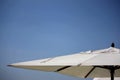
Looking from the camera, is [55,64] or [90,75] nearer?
[55,64]

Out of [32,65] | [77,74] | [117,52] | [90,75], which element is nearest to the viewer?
[32,65]

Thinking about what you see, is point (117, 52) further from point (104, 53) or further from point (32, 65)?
point (32, 65)

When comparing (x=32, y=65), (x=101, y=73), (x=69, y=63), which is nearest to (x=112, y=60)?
(x=69, y=63)

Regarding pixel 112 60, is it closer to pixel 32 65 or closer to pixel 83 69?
pixel 32 65

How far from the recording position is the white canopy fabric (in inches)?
111

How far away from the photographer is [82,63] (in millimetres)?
2779

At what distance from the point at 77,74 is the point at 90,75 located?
1.60 feet

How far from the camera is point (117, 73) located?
16.1 ft

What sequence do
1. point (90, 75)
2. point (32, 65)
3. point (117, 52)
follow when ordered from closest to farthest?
point (32, 65), point (117, 52), point (90, 75)

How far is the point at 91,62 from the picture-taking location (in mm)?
2820

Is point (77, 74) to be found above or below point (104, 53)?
below

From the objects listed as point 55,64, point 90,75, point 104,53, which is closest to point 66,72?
point 90,75

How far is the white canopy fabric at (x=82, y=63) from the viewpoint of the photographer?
2816 millimetres

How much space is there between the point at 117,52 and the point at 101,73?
5.35ft
